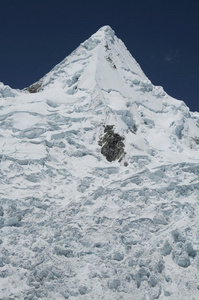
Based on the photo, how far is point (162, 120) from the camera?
1359 inches

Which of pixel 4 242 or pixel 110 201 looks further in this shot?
pixel 110 201

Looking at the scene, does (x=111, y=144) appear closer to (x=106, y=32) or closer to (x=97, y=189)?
(x=97, y=189)

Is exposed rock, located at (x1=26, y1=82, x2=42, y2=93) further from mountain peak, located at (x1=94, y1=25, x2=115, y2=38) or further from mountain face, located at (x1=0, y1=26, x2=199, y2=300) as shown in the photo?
mountain peak, located at (x1=94, y1=25, x2=115, y2=38)

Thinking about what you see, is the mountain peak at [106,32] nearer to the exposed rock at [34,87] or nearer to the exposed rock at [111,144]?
the exposed rock at [34,87]

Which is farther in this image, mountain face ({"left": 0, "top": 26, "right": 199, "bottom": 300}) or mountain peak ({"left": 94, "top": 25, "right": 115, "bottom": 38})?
mountain peak ({"left": 94, "top": 25, "right": 115, "bottom": 38})

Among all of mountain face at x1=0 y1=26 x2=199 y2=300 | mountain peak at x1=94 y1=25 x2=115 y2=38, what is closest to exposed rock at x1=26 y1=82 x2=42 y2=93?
mountain face at x1=0 y1=26 x2=199 y2=300

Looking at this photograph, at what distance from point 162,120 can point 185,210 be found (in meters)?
12.0

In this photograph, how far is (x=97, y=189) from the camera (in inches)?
987

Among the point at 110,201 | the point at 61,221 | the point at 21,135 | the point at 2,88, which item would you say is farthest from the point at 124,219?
the point at 2,88

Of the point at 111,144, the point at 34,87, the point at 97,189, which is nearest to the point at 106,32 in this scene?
the point at 34,87

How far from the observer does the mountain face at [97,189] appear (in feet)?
67.4

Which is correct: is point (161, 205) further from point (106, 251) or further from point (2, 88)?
point (2, 88)

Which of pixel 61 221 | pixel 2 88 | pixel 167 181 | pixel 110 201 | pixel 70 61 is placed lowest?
pixel 61 221

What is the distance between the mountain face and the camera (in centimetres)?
2053
